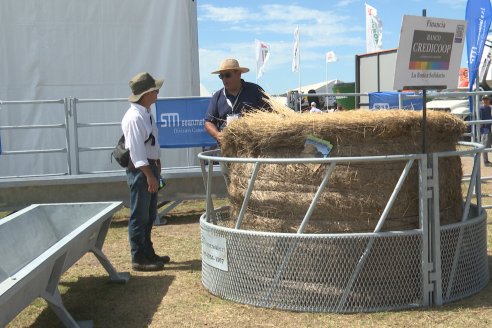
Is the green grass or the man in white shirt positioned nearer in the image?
the green grass

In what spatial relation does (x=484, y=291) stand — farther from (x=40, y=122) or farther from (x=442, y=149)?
(x=40, y=122)

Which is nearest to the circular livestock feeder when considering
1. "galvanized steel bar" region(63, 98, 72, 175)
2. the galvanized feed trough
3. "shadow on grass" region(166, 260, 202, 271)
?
the galvanized feed trough

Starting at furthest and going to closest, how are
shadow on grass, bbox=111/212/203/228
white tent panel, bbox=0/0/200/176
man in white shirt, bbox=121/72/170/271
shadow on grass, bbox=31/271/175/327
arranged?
white tent panel, bbox=0/0/200/176 < shadow on grass, bbox=111/212/203/228 < man in white shirt, bbox=121/72/170/271 < shadow on grass, bbox=31/271/175/327

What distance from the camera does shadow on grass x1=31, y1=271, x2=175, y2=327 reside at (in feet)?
15.4

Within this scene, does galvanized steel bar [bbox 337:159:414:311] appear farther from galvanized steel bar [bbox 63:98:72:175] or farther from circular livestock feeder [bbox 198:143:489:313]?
galvanized steel bar [bbox 63:98:72:175]

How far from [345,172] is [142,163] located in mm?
2076

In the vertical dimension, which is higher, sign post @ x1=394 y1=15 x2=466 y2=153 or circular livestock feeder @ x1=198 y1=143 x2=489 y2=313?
sign post @ x1=394 y1=15 x2=466 y2=153

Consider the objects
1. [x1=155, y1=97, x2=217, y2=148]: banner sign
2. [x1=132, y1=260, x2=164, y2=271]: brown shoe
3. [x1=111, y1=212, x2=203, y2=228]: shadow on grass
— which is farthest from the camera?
[x1=155, y1=97, x2=217, y2=148]: banner sign

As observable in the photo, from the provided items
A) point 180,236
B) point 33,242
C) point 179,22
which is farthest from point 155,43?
point 33,242

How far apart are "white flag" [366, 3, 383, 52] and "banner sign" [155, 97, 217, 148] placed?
72.3 ft

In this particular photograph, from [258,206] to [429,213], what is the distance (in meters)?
1.24

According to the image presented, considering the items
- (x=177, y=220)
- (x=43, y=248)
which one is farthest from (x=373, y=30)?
(x=43, y=248)

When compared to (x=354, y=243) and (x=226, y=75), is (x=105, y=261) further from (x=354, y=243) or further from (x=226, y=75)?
(x=354, y=243)

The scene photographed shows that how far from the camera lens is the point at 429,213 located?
4520 mm
